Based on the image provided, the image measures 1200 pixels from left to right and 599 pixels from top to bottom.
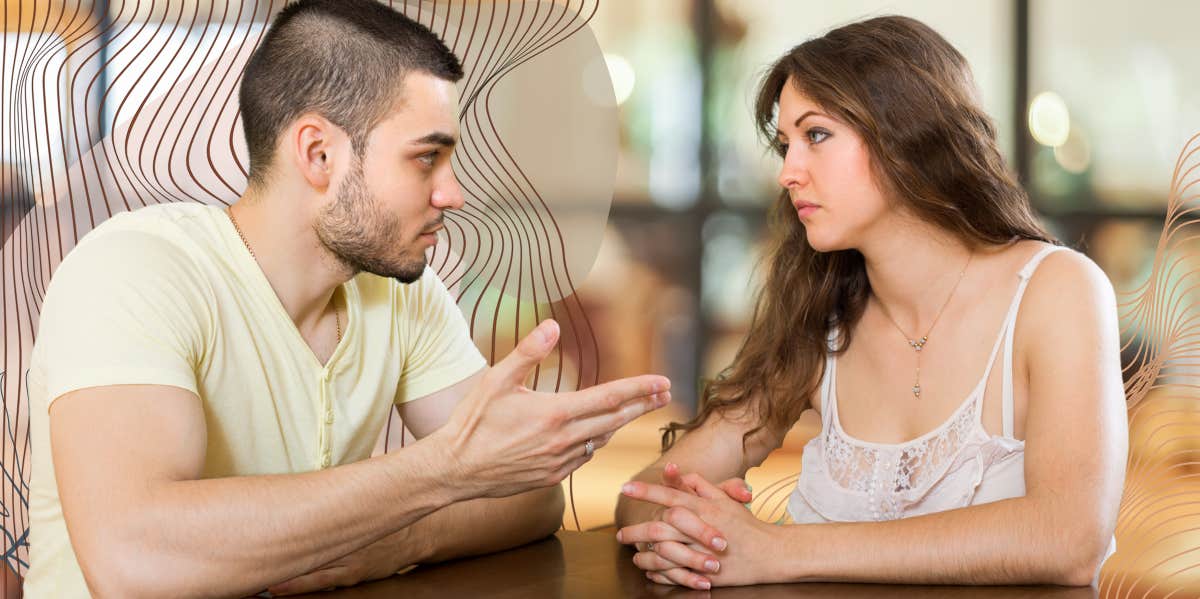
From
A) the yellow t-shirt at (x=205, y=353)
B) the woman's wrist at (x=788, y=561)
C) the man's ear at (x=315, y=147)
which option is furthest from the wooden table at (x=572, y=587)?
the man's ear at (x=315, y=147)

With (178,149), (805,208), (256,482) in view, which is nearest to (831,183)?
(805,208)

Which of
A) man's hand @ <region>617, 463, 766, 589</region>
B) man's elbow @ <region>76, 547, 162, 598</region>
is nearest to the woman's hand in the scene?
man's hand @ <region>617, 463, 766, 589</region>

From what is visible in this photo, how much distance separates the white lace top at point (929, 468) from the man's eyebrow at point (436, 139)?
670 millimetres

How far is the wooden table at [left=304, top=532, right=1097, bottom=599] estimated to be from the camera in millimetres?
1200

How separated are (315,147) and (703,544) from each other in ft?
2.17

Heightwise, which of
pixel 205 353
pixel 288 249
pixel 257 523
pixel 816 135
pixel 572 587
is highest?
pixel 816 135

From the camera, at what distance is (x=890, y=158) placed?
1589 mm

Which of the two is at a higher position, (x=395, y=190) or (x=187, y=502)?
(x=395, y=190)

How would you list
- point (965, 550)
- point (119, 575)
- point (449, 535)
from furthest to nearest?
point (449, 535) < point (965, 550) < point (119, 575)

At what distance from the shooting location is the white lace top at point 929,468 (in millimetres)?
1459

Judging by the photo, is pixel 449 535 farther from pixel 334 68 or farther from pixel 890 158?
pixel 890 158

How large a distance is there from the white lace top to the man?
392mm

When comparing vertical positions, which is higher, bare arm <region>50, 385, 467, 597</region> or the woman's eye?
the woman's eye

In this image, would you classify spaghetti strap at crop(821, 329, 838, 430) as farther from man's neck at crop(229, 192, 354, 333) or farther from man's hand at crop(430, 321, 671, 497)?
man's neck at crop(229, 192, 354, 333)
